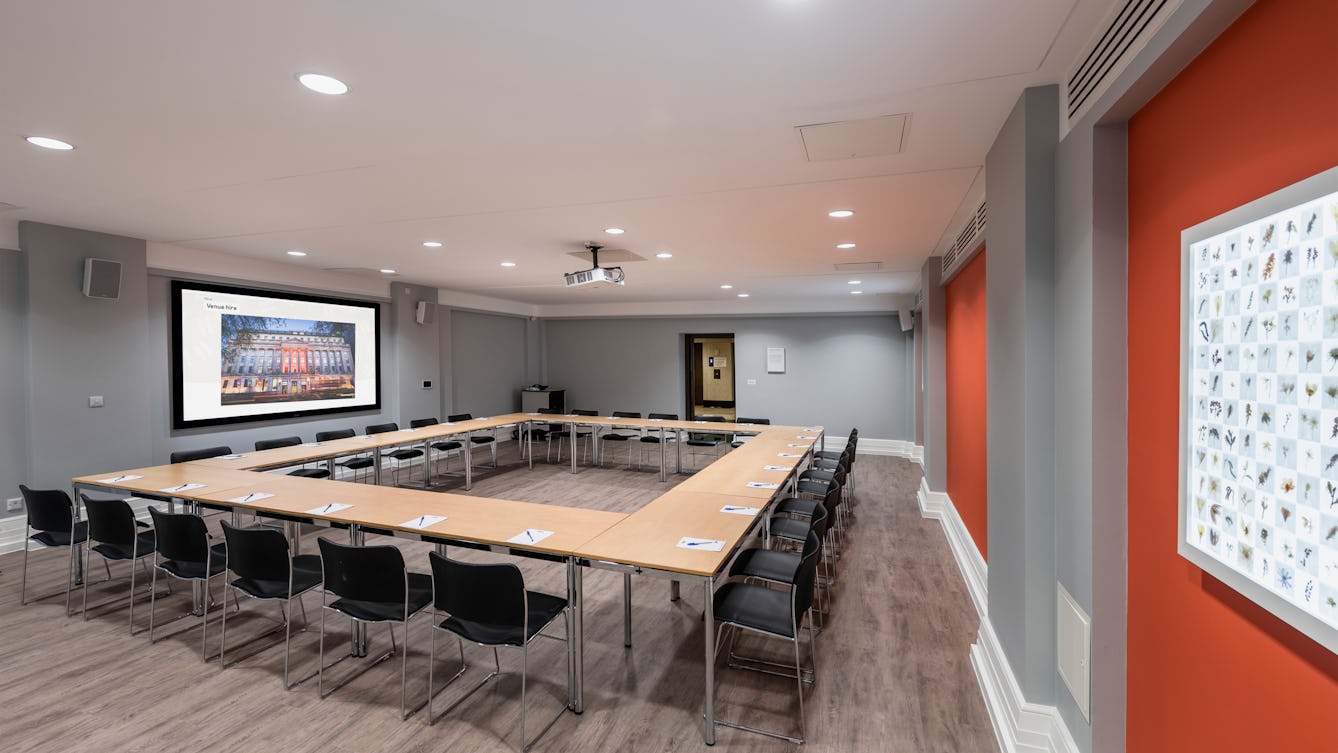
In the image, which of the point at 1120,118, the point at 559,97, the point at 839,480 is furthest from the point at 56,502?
the point at 1120,118

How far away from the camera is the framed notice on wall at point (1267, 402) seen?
1102mm

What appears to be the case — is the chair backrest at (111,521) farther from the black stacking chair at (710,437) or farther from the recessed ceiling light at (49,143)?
the black stacking chair at (710,437)

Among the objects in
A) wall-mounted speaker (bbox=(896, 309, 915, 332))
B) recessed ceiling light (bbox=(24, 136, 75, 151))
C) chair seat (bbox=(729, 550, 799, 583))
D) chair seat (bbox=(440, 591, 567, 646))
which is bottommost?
chair seat (bbox=(440, 591, 567, 646))

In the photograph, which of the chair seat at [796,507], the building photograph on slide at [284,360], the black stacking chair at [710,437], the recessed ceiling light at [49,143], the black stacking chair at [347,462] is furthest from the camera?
the black stacking chair at [710,437]

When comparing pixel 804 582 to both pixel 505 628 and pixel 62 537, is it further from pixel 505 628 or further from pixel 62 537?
pixel 62 537

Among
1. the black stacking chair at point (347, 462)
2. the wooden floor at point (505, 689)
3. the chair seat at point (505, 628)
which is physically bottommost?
the wooden floor at point (505, 689)

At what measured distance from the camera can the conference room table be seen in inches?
107

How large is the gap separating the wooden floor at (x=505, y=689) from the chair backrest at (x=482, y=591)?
1.76 feet

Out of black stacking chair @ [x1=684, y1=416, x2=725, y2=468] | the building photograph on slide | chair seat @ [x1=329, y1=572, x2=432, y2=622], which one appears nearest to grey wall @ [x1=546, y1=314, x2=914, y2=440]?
black stacking chair @ [x1=684, y1=416, x2=725, y2=468]

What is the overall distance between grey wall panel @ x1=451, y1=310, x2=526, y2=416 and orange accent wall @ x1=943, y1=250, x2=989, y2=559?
8071 mm

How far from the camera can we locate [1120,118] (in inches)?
76.2

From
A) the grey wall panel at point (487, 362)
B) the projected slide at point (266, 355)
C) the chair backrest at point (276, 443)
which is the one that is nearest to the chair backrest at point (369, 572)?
the chair backrest at point (276, 443)

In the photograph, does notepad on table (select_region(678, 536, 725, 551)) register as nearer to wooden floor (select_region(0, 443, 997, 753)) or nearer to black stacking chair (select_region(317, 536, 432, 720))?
wooden floor (select_region(0, 443, 997, 753))

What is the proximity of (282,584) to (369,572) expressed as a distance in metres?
0.78
